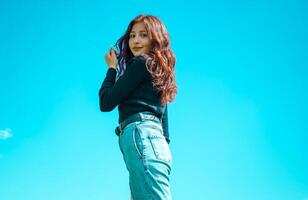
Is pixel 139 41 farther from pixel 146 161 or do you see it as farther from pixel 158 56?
pixel 146 161

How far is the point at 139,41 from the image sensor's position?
14.4 feet

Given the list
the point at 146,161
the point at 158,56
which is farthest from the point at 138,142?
the point at 158,56

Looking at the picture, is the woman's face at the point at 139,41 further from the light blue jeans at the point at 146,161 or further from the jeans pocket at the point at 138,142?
the jeans pocket at the point at 138,142

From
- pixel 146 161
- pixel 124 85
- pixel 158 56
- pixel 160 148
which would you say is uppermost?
pixel 158 56

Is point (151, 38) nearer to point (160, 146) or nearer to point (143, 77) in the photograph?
point (143, 77)

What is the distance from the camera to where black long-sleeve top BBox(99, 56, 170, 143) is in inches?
156

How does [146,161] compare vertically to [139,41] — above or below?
below

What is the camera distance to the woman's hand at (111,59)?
4410mm

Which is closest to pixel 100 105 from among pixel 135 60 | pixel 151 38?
pixel 135 60

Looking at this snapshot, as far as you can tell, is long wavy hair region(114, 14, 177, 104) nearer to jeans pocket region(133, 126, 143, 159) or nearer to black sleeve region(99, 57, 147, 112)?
black sleeve region(99, 57, 147, 112)

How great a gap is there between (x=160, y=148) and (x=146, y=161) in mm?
213

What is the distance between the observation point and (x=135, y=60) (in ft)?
13.2

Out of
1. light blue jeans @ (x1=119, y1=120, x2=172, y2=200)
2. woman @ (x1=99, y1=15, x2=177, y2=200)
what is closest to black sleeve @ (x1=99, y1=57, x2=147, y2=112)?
woman @ (x1=99, y1=15, x2=177, y2=200)

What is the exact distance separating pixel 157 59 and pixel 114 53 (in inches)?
23.3
